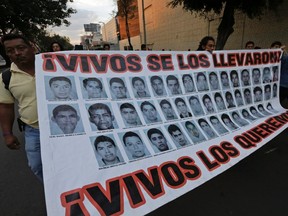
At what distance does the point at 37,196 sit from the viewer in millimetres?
2852

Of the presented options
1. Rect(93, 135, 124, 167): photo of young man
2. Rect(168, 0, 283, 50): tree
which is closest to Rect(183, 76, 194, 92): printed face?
Rect(93, 135, 124, 167): photo of young man

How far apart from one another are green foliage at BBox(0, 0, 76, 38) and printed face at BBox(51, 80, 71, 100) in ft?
69.4

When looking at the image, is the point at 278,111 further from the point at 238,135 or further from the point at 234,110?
the point at 238,135

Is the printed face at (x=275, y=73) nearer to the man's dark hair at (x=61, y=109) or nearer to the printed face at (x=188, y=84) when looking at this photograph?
the printed face at (x=188, y=84)

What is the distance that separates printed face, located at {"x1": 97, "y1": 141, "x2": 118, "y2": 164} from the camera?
5.79 ft

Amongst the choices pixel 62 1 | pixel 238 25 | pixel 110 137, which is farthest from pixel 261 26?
pixel 62 1

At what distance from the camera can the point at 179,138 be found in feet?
7.27

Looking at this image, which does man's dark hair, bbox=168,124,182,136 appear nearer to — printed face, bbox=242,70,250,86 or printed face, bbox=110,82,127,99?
printed face, bbox=110,82,127,99

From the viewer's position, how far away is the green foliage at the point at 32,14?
19.7 m

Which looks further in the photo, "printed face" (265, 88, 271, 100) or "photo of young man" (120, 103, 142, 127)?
"printed face" (265, 88, 271, 100)

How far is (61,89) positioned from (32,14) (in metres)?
23.0

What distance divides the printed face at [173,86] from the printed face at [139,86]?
0.33 meters

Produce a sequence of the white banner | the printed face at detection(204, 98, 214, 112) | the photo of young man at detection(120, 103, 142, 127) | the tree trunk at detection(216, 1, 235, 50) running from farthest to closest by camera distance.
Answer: the tree trunk at detection(216, 1, 235, 50) < the printed face at detection(204, 98, 214, 112) < the photo of young man at detection(120, 103, 142, 127) < the white banner

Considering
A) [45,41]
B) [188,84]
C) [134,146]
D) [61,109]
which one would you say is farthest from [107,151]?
[45,41]
